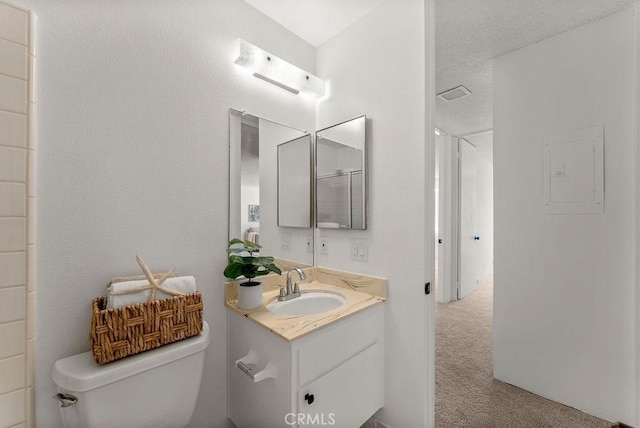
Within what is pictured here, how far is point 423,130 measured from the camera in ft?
4.33

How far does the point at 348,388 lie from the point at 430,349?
1.49ft

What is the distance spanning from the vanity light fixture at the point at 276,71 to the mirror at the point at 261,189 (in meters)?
0.24

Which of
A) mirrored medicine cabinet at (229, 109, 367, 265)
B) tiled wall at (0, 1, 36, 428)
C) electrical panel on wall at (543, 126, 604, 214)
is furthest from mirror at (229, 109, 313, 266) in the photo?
electrical panel on wall at (543, 126, 604, 214)

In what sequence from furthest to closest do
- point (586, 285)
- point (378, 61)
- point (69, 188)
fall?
point (586, 285), point (378, 61), point (69, 188)

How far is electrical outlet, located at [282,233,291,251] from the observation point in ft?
5.49

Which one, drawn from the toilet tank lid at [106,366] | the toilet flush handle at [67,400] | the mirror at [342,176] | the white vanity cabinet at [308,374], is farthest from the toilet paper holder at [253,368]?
the mirror at [342,176]

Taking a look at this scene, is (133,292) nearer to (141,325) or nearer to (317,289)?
(141,325)

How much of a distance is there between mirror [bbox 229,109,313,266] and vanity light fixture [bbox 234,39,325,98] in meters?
0.24

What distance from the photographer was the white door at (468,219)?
365 centimetres

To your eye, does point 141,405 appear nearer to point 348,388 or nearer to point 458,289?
point 348,388

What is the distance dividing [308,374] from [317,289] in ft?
1.83

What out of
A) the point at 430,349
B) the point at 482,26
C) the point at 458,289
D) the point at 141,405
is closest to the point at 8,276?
the point at 141,405

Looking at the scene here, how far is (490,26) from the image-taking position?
5.41 feet

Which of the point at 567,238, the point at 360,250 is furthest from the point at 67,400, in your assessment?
the point at 567,238
